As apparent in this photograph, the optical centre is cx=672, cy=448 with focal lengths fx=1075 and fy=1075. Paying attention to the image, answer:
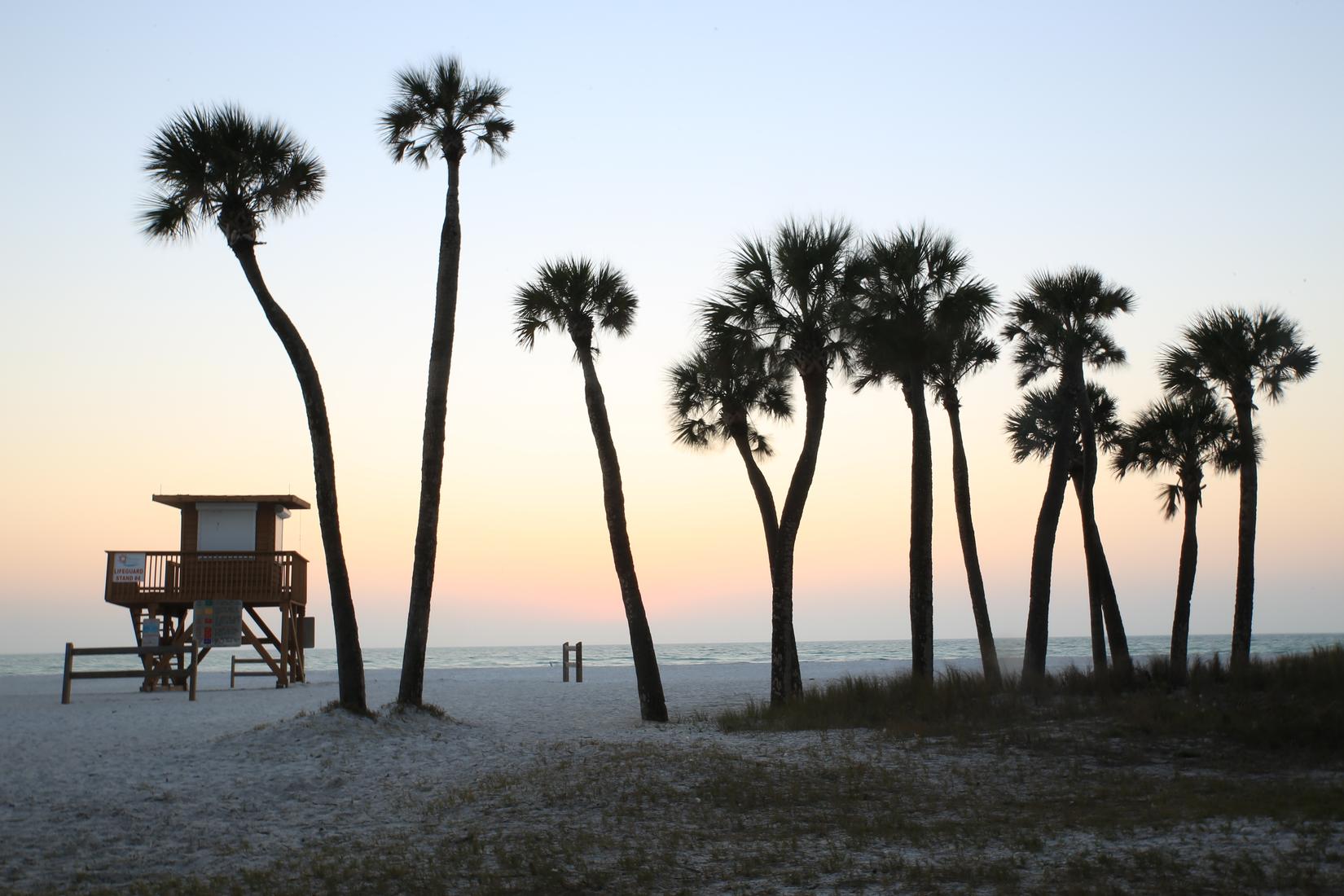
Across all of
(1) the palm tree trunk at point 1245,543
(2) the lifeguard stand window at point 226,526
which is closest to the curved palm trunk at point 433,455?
(2) the lifeguard stand window at point 226,526

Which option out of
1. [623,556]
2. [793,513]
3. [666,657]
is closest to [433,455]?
[623,556]

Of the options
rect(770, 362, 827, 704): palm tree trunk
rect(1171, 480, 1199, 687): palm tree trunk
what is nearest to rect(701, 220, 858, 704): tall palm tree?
rect(770, 362, 827, 704): palm tree trunk

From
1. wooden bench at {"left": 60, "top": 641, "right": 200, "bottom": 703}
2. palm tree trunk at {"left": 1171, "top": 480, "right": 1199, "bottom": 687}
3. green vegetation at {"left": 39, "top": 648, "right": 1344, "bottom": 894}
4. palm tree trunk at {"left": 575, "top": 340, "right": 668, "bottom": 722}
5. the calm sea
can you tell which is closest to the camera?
green vegetation at {"left": 39, "top": 648, "right": 1344, "bottom": 894}

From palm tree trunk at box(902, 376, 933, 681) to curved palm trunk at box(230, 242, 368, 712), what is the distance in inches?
396

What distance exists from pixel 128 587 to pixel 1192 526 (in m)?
25.7

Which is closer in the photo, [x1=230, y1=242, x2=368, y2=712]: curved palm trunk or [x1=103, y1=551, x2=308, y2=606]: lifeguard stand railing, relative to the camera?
[x1=230, y1=242, x2=368, y2=712]: curved palm trunk

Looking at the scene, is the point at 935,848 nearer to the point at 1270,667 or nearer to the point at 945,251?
the point at 1270,667

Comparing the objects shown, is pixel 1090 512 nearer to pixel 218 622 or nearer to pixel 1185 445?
pixel 1185 445

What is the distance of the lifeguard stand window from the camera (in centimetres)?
2828

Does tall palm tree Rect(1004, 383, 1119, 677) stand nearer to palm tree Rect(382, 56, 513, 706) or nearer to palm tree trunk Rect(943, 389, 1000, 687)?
palm tree trunk Rect(943, 389, 1000, 687)

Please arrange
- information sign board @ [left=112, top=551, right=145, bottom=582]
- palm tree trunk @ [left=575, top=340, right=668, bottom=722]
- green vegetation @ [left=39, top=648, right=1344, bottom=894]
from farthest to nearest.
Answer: information sign board @ [left=112, top=551, right=145, bottom=582] → palm tree trunk @ [left=575, top=340, right=668, bottom=722] → green vegetation @ [left=39, top=648, right=1344, bottom=894]

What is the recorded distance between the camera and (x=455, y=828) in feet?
29.7

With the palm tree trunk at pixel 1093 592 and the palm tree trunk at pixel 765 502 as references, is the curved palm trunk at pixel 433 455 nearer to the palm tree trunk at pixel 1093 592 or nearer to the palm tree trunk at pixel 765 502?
the palm tree trunk at pixel 765 502

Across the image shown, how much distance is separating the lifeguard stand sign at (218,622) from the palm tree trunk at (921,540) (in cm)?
1641
